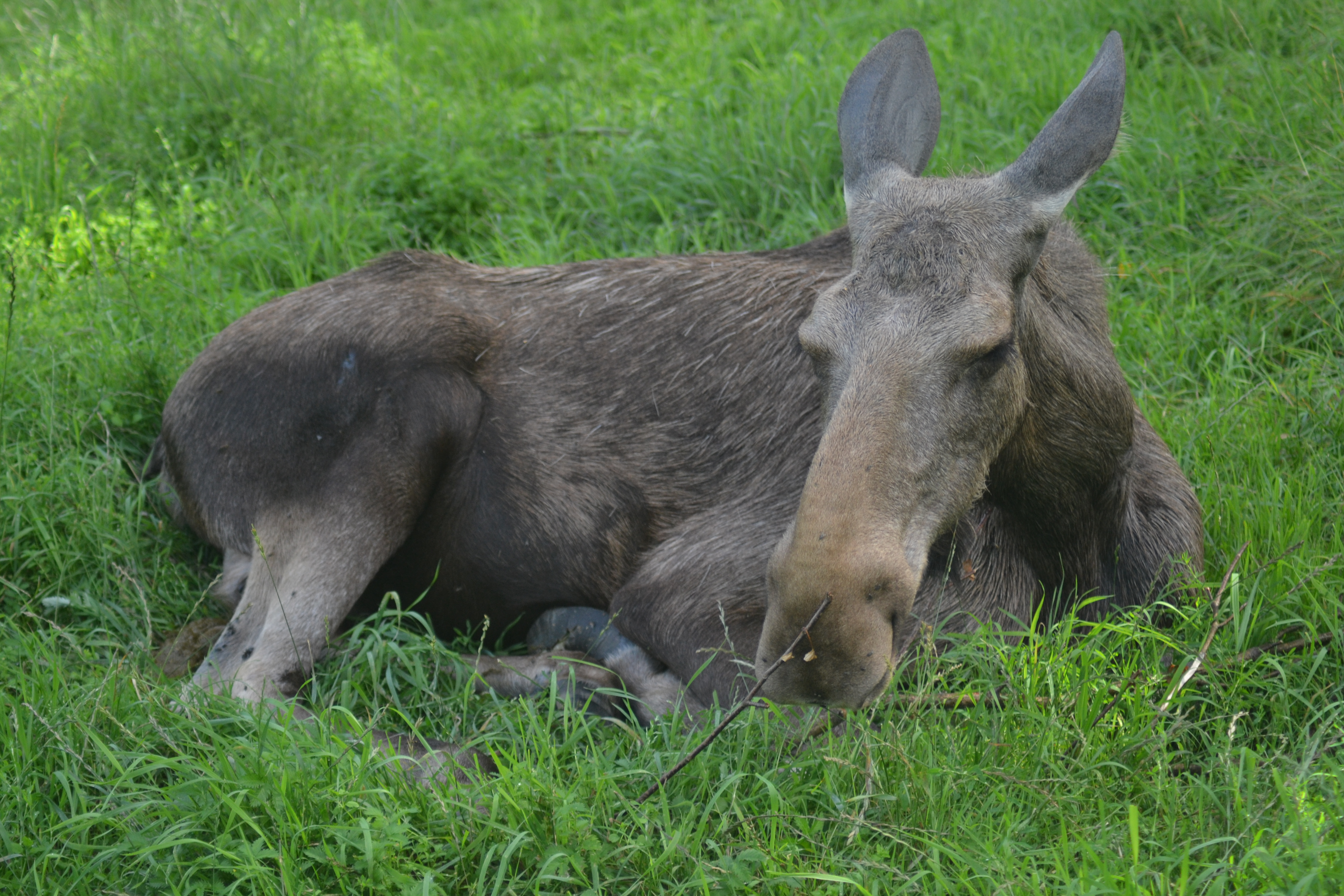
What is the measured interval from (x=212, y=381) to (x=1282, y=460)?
3.89 m

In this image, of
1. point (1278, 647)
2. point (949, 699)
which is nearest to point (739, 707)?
point (949, 699)

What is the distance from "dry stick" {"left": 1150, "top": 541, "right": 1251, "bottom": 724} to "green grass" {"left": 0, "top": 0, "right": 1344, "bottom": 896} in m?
0.06

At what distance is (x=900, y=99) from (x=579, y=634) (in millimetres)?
2079

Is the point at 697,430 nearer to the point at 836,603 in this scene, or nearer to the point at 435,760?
the point at 435,760

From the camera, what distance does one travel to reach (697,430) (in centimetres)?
424

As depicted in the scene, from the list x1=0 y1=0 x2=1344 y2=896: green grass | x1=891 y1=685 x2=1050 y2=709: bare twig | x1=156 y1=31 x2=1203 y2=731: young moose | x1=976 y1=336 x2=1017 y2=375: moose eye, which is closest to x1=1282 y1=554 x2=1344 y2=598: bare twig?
x1=0 y1=0 x2=1344 y2=896: green grass

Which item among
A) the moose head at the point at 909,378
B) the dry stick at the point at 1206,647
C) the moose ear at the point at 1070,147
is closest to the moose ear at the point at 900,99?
the moose head at the point at 909,378

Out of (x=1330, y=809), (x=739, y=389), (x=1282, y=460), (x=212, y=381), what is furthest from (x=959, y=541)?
(x=212, y=381)

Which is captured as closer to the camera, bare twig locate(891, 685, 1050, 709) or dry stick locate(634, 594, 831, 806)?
dry stick locate(634, 594, 831, 806)

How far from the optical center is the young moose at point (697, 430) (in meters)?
3.10

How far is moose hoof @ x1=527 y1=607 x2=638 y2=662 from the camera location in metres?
4.11

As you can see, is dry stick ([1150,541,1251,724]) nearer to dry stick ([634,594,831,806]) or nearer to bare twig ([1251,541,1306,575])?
bare twig ([1251,541,1306,575])

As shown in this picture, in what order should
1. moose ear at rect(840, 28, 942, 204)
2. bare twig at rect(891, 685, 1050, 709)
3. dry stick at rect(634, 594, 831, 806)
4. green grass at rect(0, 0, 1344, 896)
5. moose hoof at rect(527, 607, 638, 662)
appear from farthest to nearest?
moose hoof at rect(527, 607, 638, 662) < moose ear at rect(840, 28, 942, 204) < bare twig at rect(891, 685, 1050, 709) < green grass at rect(0, 0, 1344, 896) < dry stick at rect(634, 594, 831, 806)

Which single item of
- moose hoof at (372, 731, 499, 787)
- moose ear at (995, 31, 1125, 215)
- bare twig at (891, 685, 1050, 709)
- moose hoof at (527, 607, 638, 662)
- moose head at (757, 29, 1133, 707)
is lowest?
moose hoof at (527, 607, 638, 662)
